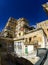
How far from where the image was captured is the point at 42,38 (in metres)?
28.9

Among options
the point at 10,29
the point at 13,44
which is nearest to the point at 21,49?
the point at 13,44

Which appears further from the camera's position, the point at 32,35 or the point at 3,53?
the point at 3,53

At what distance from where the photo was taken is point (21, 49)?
34.7 metres

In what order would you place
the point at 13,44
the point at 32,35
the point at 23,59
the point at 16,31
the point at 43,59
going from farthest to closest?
the point at 16,31 → the point at 13,44 → the point at 32,35 → the point at 23,59 → the point at 43,59

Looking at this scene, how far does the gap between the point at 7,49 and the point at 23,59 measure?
762 centimetres

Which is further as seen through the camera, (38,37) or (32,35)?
(32,35)

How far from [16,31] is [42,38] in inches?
576

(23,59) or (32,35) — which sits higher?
(32,35)

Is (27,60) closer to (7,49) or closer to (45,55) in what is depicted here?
(7,49)

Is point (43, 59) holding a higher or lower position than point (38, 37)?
lower

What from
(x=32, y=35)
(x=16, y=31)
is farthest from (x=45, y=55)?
(x=16, y=31)

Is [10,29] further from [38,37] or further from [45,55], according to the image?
[45,55]

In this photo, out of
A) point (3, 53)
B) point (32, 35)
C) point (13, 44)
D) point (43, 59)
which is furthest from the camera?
point (13, 44)

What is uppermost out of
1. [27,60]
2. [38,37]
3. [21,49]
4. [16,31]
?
[16,31]
